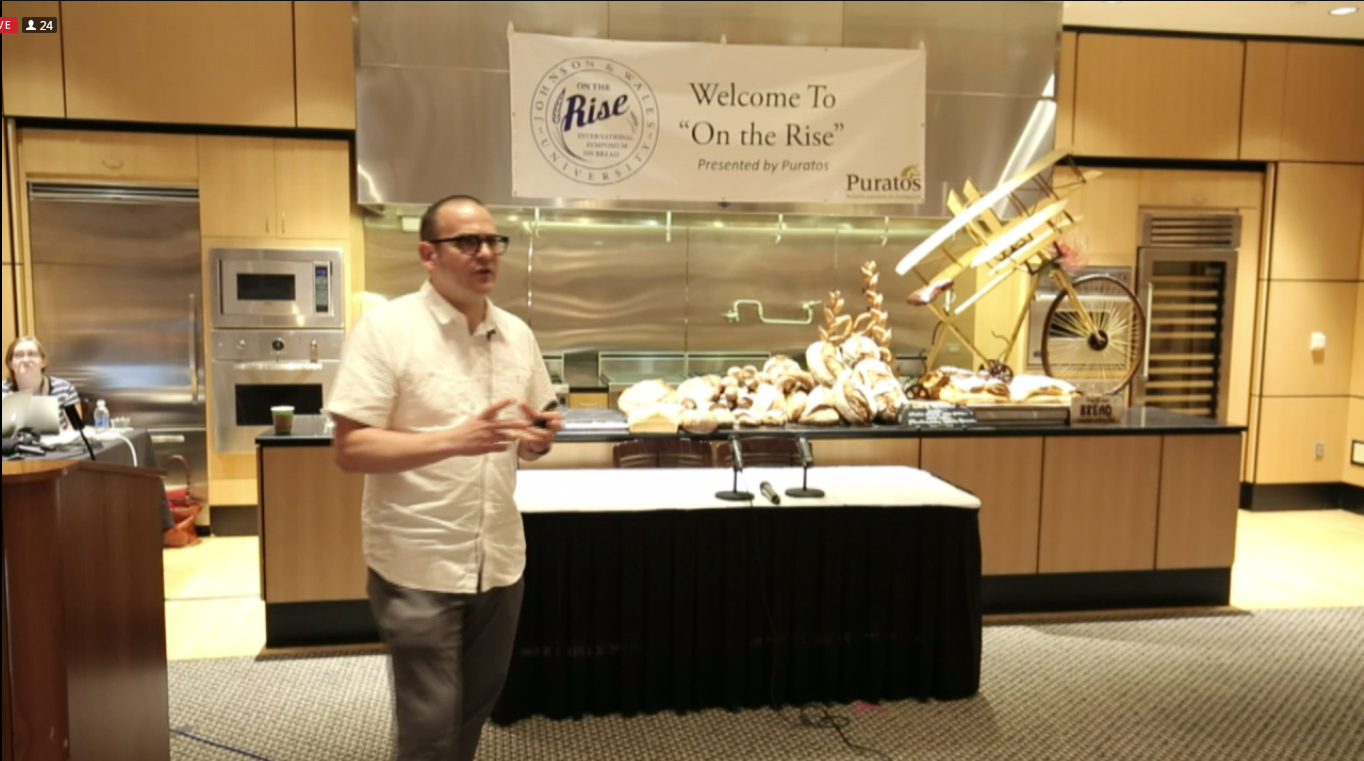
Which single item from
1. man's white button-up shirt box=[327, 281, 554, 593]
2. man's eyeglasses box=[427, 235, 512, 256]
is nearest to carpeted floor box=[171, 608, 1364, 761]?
man's white button-up shirt box=[327, 281, 554, 593]

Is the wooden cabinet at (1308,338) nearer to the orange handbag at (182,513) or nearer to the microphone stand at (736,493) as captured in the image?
the microphone stand at (736,493)

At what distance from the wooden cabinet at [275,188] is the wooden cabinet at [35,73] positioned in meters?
0.77

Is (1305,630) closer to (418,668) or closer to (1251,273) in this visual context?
Answer: (1251,273)

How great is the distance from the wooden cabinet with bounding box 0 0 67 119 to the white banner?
2.51 m

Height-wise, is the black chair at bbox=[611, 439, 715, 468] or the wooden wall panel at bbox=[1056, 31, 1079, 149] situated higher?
the wooden wall panel at bbox=[1056, 31, 1079, 149]

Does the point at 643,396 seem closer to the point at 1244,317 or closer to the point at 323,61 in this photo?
the point at 323,61

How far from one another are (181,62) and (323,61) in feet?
2.52

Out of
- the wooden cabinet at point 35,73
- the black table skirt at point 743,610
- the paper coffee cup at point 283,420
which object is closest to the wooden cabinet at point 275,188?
the wooden cabinet at point 35,73

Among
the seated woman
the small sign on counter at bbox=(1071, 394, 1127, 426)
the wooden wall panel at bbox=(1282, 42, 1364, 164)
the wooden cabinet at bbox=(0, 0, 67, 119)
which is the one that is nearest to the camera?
the small sign on counter at bbox=(1071, 394, 1127, 426)

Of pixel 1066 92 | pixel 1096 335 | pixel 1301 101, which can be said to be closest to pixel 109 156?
pixel 1096 335

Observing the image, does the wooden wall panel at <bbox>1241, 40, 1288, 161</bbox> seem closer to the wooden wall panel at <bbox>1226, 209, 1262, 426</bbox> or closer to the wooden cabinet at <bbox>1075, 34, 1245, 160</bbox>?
the wooden cabinet at <bbox>1075, 34, 1245, 160</bbox>

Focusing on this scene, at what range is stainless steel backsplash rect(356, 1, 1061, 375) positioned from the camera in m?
5.12

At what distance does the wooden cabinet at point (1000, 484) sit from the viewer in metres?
3.86

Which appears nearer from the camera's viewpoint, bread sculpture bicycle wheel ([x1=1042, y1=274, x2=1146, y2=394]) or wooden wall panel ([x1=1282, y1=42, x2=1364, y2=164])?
bread sculpture bicycle wheel ([x1=1042, y1=274, x2=1146, y2=394])
